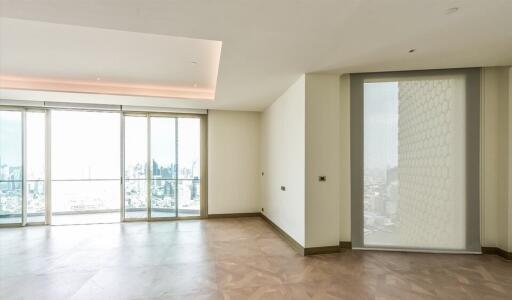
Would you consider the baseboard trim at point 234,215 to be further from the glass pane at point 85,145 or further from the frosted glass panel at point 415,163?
the frosted glass panel at point 415,163

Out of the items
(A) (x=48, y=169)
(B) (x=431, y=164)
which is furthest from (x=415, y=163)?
(A) (x=48, y=169)

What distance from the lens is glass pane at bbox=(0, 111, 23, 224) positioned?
18.7 feet

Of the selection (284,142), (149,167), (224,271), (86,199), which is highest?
(284,142)

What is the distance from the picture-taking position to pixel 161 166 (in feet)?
21.4

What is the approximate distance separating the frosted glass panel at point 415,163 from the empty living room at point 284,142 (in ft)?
0.08

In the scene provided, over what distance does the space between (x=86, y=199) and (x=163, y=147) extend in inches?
135

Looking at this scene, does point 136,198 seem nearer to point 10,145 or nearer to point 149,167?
point 149,167

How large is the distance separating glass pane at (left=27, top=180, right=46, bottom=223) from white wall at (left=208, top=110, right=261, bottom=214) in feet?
13.2

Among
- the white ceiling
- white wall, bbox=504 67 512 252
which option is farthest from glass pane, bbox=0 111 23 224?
white wall, bbox=504 67 512 252

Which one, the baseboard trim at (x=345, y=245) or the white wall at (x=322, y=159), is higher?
the white wall at (x=322, y=159)

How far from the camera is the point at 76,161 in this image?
24.1 feet

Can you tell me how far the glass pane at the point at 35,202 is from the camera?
19.3 feet

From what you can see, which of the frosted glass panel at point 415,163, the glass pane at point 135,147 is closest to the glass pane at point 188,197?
the glass pane at point 135,147

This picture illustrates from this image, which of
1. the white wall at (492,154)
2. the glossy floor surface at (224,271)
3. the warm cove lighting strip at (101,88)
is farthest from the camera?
the warm cove lighting strip at (101,88)
